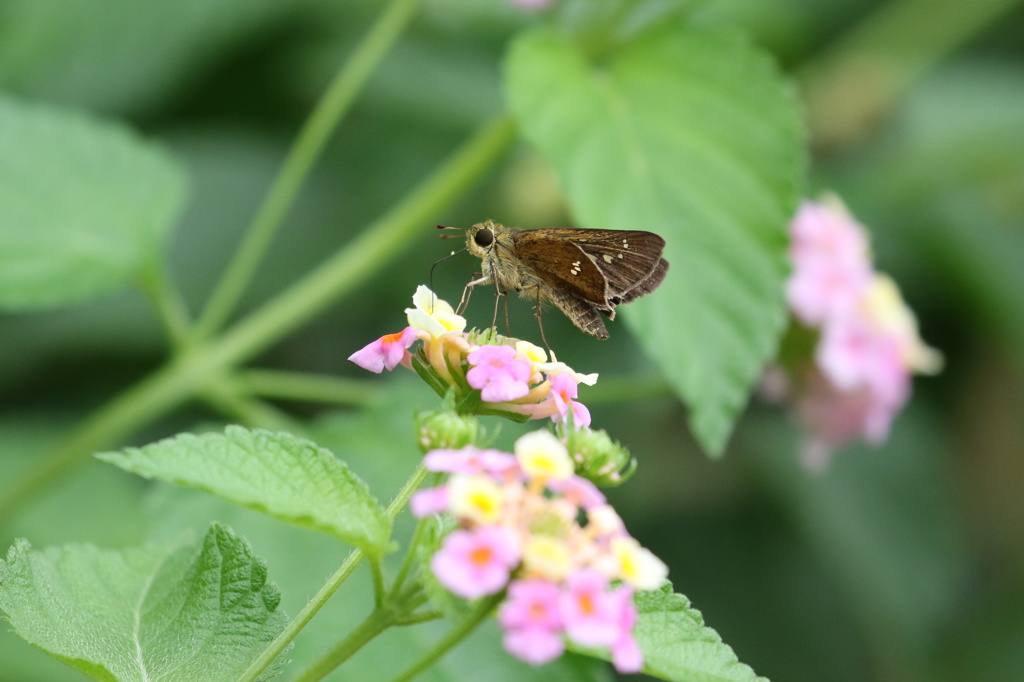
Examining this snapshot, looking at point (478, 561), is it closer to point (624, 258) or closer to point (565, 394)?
point (565, 394)

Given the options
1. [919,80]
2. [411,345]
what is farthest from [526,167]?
[411,345]

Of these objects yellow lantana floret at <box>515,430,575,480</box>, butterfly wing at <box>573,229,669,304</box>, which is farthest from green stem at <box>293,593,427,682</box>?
butterfly wing at <box>573,229,669,304</box>

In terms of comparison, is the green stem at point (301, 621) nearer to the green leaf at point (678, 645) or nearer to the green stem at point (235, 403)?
the green leaf at point (678, 645)

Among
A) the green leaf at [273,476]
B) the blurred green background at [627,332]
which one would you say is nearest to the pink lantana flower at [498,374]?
the green leaf at [273,476]

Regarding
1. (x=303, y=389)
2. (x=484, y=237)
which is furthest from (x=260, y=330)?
(x=484, y=237)

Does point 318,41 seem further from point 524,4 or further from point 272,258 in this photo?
point 524,4
